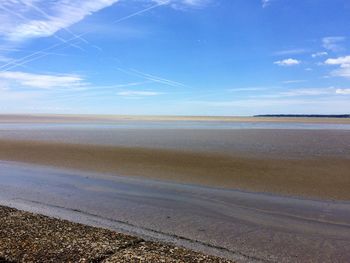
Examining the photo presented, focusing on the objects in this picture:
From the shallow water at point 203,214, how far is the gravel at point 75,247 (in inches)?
44.7

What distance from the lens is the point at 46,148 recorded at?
80.6ft

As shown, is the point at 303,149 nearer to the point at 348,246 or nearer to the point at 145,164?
the point at 145,164

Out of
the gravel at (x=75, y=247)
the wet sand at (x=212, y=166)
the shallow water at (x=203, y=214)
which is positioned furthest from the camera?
the wet sand at (x=212, y=166)

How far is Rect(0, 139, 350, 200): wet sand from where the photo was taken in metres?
13.7

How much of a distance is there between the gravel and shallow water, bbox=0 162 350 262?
1137 mm

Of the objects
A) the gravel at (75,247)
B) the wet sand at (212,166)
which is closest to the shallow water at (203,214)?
the gravel at (75,247)

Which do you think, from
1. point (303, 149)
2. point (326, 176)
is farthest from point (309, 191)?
point (303, 149)

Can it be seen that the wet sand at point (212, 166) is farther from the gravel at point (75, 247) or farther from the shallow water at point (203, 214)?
the gravel at point (75, 247)

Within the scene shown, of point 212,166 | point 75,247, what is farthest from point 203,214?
point 212,166

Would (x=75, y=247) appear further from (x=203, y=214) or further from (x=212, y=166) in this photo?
(x=212, y=166)

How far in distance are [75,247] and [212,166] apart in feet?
37.3

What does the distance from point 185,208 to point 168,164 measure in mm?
7640

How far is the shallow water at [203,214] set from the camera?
305 inches

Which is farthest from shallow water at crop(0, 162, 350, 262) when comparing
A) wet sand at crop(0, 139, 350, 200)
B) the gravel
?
wet sand at crop(0, 139, 350, 200)
